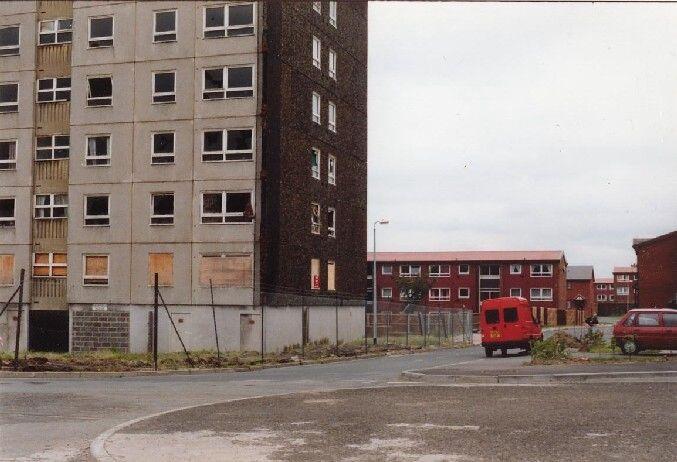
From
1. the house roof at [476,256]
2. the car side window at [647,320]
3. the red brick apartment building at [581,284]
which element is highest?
the house roof at [476,256]

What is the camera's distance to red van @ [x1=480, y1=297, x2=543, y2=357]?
34469 mm

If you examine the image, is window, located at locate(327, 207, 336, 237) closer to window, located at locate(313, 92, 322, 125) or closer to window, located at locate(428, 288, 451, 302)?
window, located at locate(313, 92, 322, 125)

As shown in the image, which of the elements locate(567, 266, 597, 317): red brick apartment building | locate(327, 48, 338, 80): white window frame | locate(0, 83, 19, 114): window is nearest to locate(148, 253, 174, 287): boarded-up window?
locate(0, 83, 19, 114): window

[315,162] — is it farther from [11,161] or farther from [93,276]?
[11,161]

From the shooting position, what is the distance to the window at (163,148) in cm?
4097

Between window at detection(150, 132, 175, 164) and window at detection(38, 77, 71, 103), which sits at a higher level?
window at detection(38, 77, 71, 103)

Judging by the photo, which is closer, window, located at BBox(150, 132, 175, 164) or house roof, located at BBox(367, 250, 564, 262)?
window, located at BBox(150, 132, 175, 164)

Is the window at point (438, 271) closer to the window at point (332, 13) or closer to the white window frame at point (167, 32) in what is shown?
the window at point (332, 13)

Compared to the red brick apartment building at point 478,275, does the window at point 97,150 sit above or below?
above

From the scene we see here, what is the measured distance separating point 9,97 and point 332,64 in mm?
16559

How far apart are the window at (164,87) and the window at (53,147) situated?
5188mm

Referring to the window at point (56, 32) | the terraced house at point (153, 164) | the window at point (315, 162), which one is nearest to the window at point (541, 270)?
the window at point (315, 162)

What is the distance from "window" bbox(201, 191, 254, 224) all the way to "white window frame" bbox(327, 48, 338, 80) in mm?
10709

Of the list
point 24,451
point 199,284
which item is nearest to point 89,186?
point 199,284
